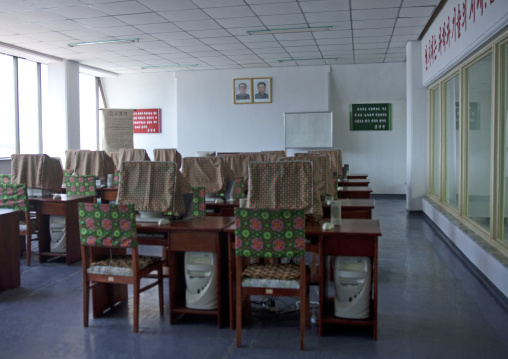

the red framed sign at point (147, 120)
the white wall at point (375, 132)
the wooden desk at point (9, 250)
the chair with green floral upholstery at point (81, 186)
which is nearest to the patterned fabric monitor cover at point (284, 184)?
the wooden desk at point (9, 250)

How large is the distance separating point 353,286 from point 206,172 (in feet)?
8.31

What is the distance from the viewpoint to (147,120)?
1255cm

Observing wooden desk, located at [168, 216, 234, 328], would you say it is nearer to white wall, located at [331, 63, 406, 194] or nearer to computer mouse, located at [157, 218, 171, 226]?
computer mouse, located at [157, 218, 171, 226]

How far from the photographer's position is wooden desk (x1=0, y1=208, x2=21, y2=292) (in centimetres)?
447

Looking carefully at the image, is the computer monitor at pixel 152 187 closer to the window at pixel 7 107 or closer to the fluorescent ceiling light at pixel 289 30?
the fluorescent ceiling light at pixel 289 30

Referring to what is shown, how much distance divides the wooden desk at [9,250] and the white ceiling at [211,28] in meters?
3.17

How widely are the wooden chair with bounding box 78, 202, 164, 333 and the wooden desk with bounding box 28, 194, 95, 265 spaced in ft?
6.99

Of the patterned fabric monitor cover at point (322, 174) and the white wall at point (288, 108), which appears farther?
the white wall at point (288, 108)

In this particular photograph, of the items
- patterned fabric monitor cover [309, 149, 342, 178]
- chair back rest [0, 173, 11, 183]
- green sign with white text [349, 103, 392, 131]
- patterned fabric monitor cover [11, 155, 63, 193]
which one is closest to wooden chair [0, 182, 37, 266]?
patterned fabric monitor cover [11, 155, 63, 193]

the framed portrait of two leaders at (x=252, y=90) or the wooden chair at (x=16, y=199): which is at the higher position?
the framed portrait of two leaders at (x=252, y=90)

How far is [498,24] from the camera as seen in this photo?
399cm

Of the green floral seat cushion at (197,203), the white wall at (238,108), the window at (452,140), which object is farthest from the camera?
the white wall at (238,108)

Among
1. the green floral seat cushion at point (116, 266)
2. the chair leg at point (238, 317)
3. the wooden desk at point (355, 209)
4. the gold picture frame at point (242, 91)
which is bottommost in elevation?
the chair leg at point (238, 317)

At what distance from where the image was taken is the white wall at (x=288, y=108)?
37.3 feet
